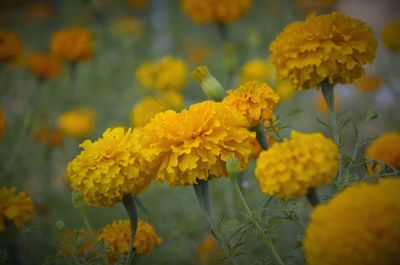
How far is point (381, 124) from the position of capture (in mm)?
3838

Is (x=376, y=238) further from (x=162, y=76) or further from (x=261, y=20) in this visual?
(x=261, y=20)

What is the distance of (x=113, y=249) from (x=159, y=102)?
1.42m

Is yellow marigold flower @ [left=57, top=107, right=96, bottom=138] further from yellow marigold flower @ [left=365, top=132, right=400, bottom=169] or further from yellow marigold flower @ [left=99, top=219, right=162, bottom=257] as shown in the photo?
yellow marigold flower @ [left=365, top=132, right=400, bottom=169]

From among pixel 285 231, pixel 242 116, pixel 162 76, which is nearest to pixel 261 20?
pixel 162 76

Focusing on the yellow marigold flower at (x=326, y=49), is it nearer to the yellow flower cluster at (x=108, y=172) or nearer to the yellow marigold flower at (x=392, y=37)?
the yellow flower cluster at (x=108, y=172)

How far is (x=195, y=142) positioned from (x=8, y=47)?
6.81 ft

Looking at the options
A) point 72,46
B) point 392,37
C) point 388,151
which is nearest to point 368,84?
point 392,37

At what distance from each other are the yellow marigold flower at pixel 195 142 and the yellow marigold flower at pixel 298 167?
0.21 metres

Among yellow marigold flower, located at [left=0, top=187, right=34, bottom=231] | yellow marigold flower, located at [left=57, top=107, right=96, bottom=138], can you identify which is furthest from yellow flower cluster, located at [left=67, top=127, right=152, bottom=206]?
yellow marigold flower, located at [left=57, top=107, right=96, bottom=138]

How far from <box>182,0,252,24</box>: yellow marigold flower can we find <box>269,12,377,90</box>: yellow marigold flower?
3.27 ft

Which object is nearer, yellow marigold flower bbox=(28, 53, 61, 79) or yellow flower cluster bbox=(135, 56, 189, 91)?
yellow flower cluster bbox=(135, 56, 189, 91)

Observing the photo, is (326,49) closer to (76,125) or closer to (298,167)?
(298,167)

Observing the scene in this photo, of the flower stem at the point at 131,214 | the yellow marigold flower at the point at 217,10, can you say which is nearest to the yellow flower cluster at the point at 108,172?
the flower stem at the point at 131,214

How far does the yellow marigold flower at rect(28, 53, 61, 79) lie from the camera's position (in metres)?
3.08
